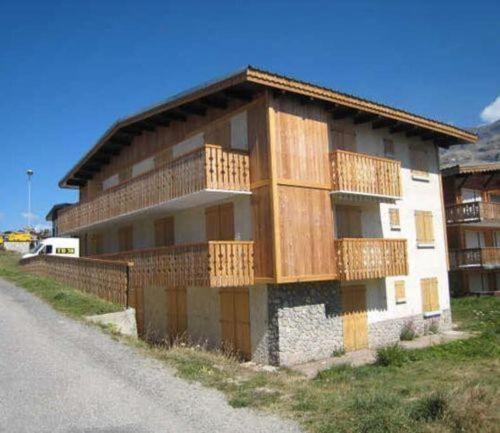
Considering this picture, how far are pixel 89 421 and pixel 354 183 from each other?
12.1m

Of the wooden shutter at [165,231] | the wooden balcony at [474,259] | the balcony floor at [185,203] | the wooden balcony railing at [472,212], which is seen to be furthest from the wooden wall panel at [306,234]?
the wooden balcony at [474,259]

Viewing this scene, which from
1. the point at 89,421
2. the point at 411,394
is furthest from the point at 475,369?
the point at 89,421

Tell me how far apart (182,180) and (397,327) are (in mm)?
10583

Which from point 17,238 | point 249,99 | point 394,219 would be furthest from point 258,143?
point 17,238

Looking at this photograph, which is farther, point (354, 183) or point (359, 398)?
point (354, 183)

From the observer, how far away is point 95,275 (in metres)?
21.2

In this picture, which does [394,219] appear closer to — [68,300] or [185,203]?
[185,203]

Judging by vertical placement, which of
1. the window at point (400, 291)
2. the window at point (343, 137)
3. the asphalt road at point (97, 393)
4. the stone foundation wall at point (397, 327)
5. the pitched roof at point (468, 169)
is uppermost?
the pitched roof at point (468, 169)

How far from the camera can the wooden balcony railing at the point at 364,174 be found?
17.5 meters

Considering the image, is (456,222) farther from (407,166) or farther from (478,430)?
(478,430)

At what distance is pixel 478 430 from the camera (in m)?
7.98

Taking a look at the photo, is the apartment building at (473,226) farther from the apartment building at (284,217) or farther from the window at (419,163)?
the window at (419,163)

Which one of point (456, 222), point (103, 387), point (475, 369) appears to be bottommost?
point (475, 369)

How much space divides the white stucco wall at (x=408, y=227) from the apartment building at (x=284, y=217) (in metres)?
0.07
